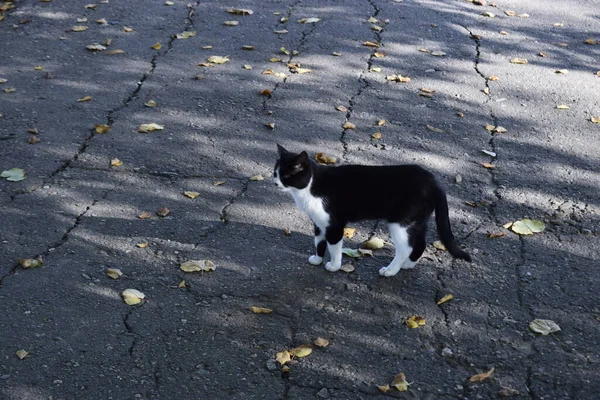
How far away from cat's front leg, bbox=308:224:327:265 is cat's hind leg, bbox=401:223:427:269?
459mm

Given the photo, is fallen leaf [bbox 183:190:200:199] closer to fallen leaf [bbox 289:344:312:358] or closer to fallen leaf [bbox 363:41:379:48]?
fallen leaf [bbox 289:344:312:358]

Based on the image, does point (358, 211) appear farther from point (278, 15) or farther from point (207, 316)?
point (278, 15)

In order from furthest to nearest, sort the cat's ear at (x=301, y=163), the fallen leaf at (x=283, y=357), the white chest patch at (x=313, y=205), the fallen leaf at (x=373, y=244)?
the fallen leaf at (x=373, y=244) → the white chest patch at (x=313, y=205) → the cat's ear at (x=301, y=163) → the fallen leaf at (x=283, y=357)

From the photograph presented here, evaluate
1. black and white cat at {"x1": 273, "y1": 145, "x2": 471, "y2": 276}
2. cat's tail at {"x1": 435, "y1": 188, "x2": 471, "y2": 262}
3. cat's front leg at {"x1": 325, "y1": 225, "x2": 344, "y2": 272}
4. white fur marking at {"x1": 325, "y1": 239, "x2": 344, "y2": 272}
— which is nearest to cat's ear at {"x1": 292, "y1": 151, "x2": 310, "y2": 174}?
black and white cat at {"x1": 273, "y1": 145, "x2": 471, "y2": 276}

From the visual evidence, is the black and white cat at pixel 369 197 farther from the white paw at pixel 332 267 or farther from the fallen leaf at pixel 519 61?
the fallen leaf at pixel 519 61

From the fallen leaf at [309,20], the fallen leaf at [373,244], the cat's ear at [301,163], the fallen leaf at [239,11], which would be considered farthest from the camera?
the fallen leaf at [239,11]

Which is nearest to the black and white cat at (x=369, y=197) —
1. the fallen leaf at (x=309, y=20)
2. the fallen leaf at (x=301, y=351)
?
the fallen leaf at (x=301, y=351)

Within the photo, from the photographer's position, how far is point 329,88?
676cm

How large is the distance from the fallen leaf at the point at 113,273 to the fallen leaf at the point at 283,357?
3.51ft

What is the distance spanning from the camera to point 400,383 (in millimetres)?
3535

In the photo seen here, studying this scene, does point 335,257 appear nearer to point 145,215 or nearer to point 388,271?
point 388,271

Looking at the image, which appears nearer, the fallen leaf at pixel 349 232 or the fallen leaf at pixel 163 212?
the fallen leaf at pixel 349 232

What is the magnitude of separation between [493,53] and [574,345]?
441cm

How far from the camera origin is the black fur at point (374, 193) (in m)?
4.12
